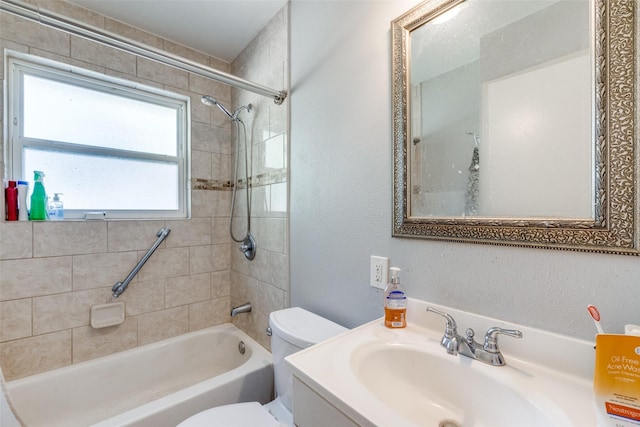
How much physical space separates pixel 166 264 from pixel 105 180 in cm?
65

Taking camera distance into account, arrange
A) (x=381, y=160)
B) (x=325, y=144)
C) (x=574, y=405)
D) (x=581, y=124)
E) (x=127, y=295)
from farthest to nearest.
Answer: (x=127, y=295) → (x=325, y=144) → (x=381, y=160) → (x=581, y=124) → (x=574, y=405)

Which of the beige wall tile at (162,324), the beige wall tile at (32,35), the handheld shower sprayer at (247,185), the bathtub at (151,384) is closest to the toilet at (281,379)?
the bathtub at (151,384)

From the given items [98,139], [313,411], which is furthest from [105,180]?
[313,411]

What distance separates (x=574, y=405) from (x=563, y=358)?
13cm

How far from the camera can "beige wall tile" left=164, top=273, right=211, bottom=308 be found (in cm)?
188

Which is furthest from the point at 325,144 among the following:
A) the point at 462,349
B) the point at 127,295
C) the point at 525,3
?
the point at 127,295

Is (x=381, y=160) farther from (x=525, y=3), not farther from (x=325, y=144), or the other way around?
(x=525, y=3)

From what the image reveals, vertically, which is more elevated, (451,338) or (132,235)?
(132,235)

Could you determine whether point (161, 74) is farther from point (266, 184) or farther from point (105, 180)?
point (266, 184)

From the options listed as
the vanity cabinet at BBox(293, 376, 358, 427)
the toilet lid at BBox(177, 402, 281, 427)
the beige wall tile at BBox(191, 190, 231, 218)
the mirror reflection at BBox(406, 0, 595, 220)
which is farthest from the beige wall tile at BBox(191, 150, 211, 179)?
the vanity cabinet at BBox(293, 376, 358, 427)

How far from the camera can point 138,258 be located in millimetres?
1761

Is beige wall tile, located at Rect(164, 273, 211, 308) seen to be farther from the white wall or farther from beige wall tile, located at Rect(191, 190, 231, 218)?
the white wall

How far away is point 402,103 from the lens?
0.98 metres

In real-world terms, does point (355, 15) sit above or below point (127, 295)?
above
